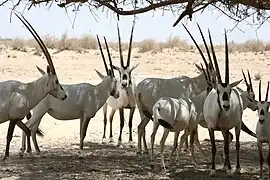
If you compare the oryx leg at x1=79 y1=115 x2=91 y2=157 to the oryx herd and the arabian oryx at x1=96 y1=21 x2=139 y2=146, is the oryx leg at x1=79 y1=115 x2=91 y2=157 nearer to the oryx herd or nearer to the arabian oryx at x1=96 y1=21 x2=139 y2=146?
the oryx herd

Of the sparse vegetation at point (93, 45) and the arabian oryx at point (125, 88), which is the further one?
the sparse vegetation at point (93, 45)

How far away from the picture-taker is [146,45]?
38000mm

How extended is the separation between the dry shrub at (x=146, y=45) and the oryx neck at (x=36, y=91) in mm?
25534

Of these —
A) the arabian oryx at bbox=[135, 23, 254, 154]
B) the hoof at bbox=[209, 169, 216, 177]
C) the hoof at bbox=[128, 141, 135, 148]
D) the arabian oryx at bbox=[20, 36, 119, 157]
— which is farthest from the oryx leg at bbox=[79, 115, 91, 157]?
the hoof at bbox=[209, 169, 216, 177]

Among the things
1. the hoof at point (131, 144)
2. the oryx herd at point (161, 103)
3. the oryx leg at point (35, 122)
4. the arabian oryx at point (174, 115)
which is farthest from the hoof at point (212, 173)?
the hoof at point (131, 144)

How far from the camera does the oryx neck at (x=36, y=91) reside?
36.7 feet

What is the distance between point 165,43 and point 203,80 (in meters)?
28.3

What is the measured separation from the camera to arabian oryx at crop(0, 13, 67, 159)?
35.6 feet

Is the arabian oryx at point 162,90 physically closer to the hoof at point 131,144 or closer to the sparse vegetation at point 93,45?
the hoof at point 131,144

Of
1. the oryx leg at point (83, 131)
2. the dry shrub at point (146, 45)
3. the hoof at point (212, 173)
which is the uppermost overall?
the dry shrub at point (146, 45)

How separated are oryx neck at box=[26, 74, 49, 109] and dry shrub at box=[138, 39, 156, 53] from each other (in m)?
25.5

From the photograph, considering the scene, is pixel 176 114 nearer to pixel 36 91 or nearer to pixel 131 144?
pixel 36 91

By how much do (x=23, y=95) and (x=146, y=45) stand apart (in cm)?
2717

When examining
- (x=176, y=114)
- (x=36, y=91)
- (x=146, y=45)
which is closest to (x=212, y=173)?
(x=176, y=114)
